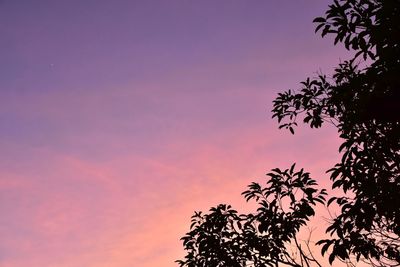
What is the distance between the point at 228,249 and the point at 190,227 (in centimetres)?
130

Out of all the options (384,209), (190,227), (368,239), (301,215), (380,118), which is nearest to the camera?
(380,118)

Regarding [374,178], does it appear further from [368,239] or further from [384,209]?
[368,239]

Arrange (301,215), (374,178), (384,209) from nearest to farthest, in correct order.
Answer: (384,209) < (374,178) < (301,215)

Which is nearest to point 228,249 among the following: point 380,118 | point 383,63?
point 380,118

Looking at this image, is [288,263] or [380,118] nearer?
[380,118]

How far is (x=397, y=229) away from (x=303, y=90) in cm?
392

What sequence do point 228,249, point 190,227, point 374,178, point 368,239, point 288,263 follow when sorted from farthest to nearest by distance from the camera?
1. point 190,227
2. point 228,249
3. point 288,263
4. point 368,239
5. point 374,178

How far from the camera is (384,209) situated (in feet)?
17.9

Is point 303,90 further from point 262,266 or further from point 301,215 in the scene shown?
point 262,266

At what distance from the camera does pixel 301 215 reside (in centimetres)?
Result: 838

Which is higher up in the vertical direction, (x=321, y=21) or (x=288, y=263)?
(x=321, y=21)

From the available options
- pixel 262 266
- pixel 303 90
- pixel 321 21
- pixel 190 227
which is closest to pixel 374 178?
pixel 321 21

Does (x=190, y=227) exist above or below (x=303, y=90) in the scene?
below

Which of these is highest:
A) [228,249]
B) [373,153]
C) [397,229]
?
[228,249]
